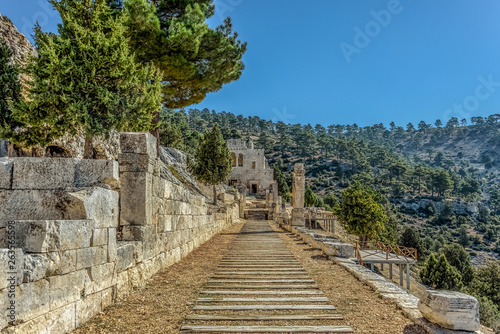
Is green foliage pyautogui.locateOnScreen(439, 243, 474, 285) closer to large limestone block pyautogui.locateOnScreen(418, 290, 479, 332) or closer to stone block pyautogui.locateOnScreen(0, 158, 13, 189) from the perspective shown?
large limestone block pyautogui.locateOnScreen(418, 290, 479, 332)

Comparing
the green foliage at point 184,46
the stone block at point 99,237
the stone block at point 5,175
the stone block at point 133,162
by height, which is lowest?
the stone block at point 99,237

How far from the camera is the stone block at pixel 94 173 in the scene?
478 cm

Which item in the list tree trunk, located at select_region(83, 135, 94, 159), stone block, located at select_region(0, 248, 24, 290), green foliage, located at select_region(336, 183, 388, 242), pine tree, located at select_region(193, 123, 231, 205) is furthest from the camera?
green foliage, located at select_region(336, 183, 388, 242)

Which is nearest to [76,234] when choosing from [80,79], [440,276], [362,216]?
[80,79]

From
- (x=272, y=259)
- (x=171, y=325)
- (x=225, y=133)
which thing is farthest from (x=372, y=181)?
(x=171, y=325)

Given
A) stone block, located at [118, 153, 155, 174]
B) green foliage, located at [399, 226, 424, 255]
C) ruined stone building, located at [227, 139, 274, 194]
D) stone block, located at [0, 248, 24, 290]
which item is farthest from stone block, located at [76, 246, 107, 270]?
ruined stone building, located at [227, 139, 274, 194]

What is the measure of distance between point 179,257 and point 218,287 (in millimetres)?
2955

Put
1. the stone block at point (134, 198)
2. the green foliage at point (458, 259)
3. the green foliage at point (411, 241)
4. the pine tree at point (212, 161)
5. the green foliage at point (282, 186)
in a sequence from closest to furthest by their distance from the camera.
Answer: the stone block at point (134, 198), the pine tree at point (212, 161), the green foliage at point (458, 259), the green foliage at point (411, 241), the green foliage at point (282, 186)

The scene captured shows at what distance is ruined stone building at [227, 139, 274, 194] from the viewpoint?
61062 millimetres

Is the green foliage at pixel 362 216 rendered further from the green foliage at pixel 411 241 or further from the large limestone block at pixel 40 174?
the large limestone block at pixel 40 174

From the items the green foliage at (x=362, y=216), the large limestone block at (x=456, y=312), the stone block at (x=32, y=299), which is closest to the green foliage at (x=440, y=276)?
the green foliage at (x=362, y=216)

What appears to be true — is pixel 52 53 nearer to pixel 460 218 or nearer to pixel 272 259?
pixel 272 259

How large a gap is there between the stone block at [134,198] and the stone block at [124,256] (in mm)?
652

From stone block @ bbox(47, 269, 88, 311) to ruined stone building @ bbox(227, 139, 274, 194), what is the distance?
183 feet
